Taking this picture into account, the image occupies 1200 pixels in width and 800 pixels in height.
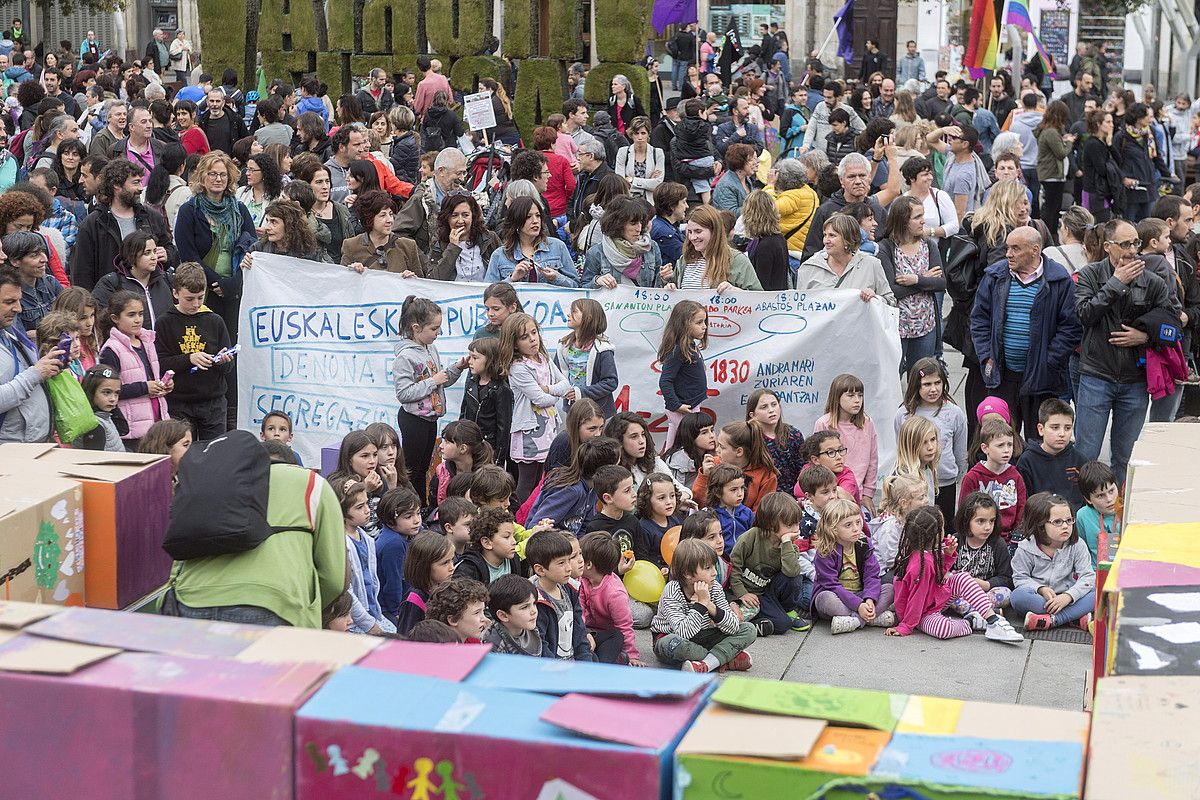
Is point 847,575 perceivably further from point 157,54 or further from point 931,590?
point 157,54

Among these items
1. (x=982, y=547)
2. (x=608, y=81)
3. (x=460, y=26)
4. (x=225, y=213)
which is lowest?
(x=982, y=547)

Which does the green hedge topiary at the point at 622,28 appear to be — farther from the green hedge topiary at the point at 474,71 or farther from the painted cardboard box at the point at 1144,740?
the painted cardboard box at the point at 1144,740

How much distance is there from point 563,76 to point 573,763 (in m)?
15.6

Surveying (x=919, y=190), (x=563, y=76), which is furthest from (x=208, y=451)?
(x=563, y=76)

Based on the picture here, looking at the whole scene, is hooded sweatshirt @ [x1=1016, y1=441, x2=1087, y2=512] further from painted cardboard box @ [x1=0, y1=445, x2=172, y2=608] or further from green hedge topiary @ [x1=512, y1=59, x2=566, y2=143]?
green hedge topiary @ [x1=512, y1=59, x2=566, y2=143]

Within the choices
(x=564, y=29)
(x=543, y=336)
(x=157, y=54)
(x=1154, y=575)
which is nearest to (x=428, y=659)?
(x=1154, y=575)

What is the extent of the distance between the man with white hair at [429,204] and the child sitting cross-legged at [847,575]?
4.33m

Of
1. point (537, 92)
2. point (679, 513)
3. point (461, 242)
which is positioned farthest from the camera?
point (537, 92)

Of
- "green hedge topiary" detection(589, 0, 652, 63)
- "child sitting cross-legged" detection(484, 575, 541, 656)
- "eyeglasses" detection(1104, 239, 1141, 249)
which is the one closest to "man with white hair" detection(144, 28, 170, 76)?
"green hedge topiary" detection(589, 0, 652, 63)

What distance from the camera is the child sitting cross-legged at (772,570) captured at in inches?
293

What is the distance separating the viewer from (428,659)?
3375mm

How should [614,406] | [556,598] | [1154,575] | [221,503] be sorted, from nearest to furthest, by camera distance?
[1154,575] < [221,503] < [556,598] < [614,406]

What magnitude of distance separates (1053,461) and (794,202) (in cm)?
405

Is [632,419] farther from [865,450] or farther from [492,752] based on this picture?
[492,752]
